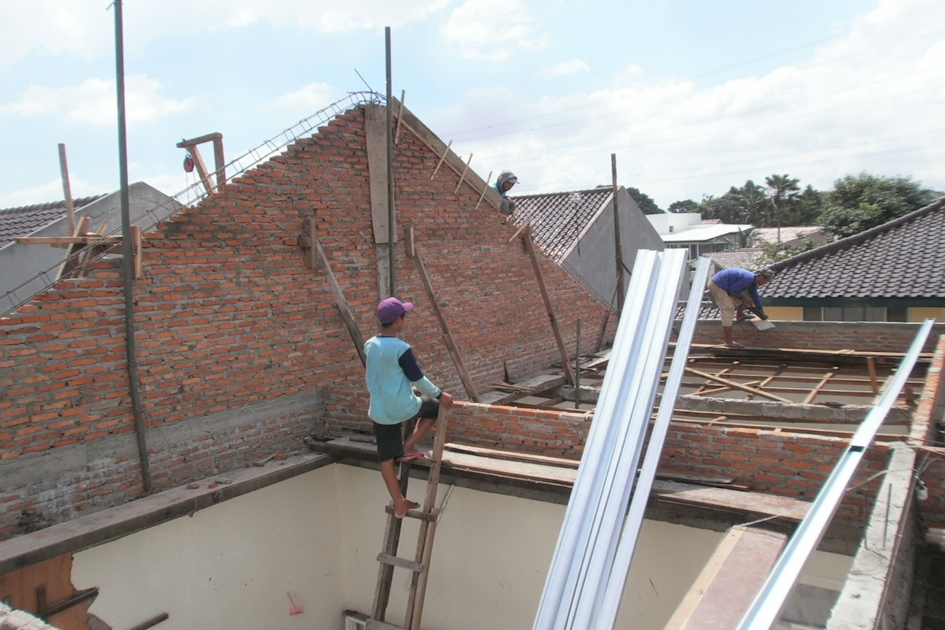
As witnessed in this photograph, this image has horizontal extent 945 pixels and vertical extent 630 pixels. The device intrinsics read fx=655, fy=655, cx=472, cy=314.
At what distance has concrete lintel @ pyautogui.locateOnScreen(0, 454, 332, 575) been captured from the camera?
4555 millimetres

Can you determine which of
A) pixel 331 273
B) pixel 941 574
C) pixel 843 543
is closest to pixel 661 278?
pixel 843 543

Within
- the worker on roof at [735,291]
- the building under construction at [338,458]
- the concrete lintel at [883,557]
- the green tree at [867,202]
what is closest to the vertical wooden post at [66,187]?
the building under construction at [338,458]

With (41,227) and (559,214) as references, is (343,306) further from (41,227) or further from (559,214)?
(559,214)

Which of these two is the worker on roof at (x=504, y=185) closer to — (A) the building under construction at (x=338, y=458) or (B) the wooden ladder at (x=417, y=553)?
(A) the building under construction at (x=338, y=458)

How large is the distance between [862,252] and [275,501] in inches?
665

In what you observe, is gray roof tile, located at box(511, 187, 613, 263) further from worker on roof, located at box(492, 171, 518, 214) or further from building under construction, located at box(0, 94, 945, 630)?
building under construction, located at box(0, 94, 945, 630)

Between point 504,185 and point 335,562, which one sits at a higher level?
point 504,185

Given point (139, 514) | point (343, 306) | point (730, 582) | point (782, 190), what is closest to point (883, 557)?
point (730, 582)

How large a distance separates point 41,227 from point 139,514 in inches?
292

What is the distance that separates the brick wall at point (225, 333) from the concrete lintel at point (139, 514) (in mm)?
248

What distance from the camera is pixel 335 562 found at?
6.71 meters

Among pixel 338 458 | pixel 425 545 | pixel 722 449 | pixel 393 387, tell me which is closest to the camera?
pixel 722 449

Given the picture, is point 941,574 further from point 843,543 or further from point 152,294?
point 152,294

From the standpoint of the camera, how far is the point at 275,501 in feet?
20.5
